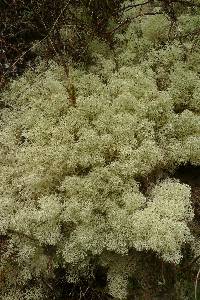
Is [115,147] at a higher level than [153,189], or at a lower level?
higher

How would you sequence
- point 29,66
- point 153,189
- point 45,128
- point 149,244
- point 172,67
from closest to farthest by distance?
point 149,244 < point 153,189 < point 45,128 < point 172,67 < point 29,66

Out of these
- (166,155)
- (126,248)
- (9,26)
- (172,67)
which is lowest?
(126,248)

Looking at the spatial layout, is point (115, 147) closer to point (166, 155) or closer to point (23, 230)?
point (166, 155)

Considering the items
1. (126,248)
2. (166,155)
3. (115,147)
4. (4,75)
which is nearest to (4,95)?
(4,75)

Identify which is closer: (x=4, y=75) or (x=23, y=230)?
(x=23, y=230)

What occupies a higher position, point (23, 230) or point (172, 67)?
point (172, 67)

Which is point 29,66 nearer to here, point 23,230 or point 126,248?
point 23,230

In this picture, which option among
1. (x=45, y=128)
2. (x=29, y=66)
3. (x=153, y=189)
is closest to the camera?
(x=153, y=189)

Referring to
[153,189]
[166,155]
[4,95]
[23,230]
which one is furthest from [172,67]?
[23,230]

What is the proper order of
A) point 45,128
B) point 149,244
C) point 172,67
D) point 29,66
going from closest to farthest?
point 149,244 → point 45,128 → point 172,67 → point 29,66
